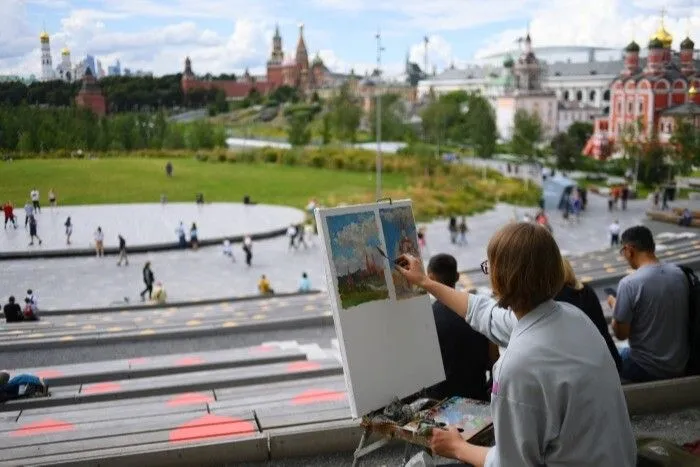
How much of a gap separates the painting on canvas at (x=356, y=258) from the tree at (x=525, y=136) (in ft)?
131

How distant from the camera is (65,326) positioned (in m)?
9.84

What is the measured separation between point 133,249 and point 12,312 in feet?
23.2

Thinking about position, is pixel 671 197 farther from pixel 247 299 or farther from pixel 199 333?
pixel 199 333

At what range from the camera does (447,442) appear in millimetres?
2123

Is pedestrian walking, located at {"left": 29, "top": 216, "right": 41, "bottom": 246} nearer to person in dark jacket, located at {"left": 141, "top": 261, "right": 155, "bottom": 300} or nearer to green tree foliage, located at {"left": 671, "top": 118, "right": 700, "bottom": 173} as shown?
person in dark jacket, located at {"left": 141, "top": 261, "right": 155, "bottom": 300}

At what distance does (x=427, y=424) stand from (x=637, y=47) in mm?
32041

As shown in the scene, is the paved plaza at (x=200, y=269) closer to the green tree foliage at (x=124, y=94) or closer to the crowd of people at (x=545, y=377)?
the green tree foliage at (x=124, y=94)

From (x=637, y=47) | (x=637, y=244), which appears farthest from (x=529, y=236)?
(x=637, y=47)

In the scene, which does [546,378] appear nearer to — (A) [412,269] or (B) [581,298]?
(A) [412,269]

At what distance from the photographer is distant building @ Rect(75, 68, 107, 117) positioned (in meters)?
10.7

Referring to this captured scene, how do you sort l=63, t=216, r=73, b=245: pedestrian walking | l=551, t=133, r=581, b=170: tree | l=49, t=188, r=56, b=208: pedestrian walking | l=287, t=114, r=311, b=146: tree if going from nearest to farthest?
1. l=49, t=188, r=56, b=208: pedestrian walking
2. l=63, t=216, r=73, b=245: pedestrian walking
3. l=287, t=114, r=311, b=146: tree
4. l=551, t=133, r=581, b=170: tree

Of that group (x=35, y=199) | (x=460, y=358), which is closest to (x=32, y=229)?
(x=35, y=199)

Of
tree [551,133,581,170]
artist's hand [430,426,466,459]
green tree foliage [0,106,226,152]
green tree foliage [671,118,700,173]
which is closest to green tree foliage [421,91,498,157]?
tree [551,133,581,170]

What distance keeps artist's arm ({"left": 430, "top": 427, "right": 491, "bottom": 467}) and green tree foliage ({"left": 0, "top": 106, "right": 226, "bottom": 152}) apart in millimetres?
8607
